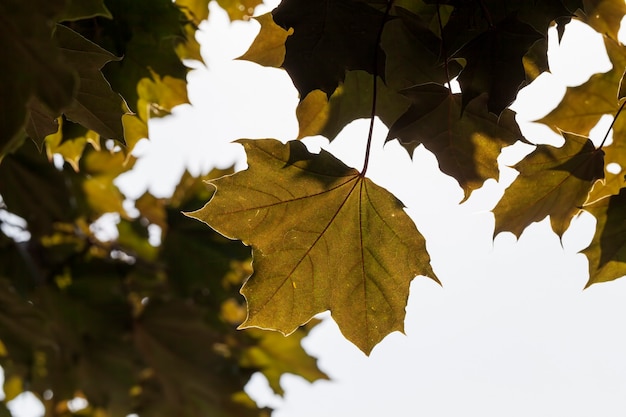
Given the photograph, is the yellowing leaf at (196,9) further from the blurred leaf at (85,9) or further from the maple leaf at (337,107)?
the blurred leaf at (85,9)

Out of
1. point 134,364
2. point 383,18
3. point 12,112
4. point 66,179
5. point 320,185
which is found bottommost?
point 134,364

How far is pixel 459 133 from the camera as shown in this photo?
3.96 ft

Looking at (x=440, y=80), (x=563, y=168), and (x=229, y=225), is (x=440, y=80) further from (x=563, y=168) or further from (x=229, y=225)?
(x=229, y=225)

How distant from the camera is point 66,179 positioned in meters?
2.61

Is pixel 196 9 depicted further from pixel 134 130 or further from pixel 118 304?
pixel 118 304

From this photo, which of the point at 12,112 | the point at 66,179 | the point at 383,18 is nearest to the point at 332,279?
the point at 383,18

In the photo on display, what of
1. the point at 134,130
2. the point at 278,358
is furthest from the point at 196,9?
the point at 278,358

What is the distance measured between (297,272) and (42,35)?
0.63 meters

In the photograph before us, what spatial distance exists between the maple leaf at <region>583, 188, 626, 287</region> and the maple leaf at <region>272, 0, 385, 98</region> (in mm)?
439

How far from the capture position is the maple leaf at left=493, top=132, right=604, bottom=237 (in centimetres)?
123

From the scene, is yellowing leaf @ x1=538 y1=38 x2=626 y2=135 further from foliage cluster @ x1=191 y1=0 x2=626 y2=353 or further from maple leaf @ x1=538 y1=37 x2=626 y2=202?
foliage cluster @ x1=191 y1=0 x2=626 y2=353

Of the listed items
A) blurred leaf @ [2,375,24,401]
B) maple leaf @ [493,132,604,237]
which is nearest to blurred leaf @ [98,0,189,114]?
maple leaf @ [493,132,604,237]

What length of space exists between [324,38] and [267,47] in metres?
0.25

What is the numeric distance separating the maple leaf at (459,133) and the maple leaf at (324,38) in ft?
0.35
